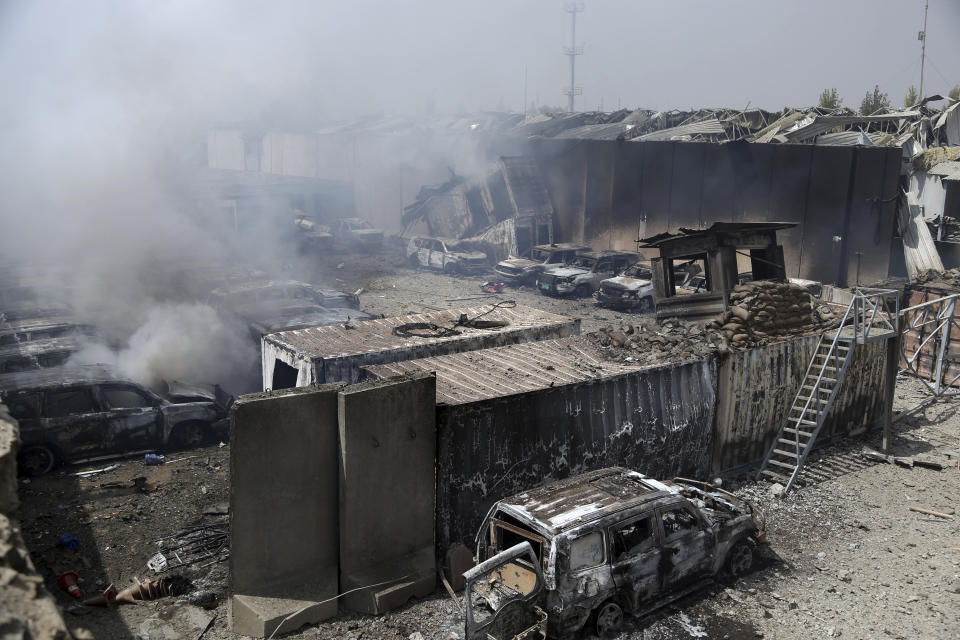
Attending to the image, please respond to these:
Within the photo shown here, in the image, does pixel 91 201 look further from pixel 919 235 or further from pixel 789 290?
pixel 919 235

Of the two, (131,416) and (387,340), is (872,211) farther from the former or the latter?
(131,416)

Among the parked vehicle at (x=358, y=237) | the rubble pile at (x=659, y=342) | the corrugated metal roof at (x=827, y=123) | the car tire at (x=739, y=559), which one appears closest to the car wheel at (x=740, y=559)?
the car tire at (x=739, y=559)

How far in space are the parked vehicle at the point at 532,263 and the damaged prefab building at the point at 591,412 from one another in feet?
Answer: 41.4

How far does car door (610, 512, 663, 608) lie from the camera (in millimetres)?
6297

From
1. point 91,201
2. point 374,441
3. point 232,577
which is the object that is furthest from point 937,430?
point 91,201

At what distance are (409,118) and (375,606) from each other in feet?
115

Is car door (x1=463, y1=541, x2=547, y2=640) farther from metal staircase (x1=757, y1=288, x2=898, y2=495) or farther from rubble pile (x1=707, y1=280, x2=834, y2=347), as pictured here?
rubble pile (x1=707, y1=280, x2=834, y2=347)

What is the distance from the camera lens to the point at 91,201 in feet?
72.3

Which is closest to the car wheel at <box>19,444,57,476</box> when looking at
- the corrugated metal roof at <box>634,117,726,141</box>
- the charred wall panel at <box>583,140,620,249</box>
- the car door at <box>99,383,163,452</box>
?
the car door at <box>99,383,163,452</box>

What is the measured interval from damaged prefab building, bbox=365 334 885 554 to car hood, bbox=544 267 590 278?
10.7m

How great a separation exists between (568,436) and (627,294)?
461 inches

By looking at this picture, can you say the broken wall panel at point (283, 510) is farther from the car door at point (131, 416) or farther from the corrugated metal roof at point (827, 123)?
the corrugated metal roof at point (827, 123)

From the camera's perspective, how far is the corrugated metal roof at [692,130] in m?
25.4

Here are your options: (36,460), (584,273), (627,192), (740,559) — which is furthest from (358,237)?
(740,559)
